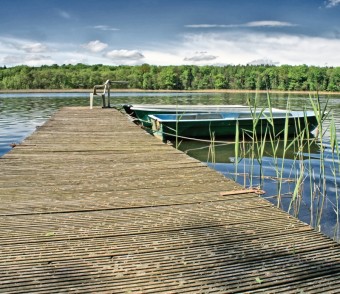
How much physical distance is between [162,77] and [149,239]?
94.1 meters

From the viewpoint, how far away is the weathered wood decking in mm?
1616

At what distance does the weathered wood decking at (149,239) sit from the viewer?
1.62 metres

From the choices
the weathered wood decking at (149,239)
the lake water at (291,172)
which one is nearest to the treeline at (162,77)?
the lake water at (291,172)

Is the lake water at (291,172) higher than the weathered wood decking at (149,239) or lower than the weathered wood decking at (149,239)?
lower

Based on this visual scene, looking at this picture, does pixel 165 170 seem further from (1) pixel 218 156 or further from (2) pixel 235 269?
(1) pixel 218 156

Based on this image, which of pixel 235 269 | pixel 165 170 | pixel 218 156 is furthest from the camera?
pixel 218 156

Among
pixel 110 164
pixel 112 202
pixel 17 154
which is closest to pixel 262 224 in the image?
pixel 112 202

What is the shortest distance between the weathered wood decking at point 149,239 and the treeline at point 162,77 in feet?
245

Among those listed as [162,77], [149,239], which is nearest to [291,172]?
[149,239]

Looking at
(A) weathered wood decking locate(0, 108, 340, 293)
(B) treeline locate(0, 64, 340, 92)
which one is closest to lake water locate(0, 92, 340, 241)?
(A) weathered wood decking locate(0, 108, 340, 293)

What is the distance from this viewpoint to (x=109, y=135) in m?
7.09

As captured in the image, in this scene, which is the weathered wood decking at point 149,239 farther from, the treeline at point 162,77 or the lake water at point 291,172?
the treeline at point 162,77

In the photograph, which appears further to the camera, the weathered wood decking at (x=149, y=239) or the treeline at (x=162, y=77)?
the treeline at (x=162, y=77)

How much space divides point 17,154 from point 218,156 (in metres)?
5.27
